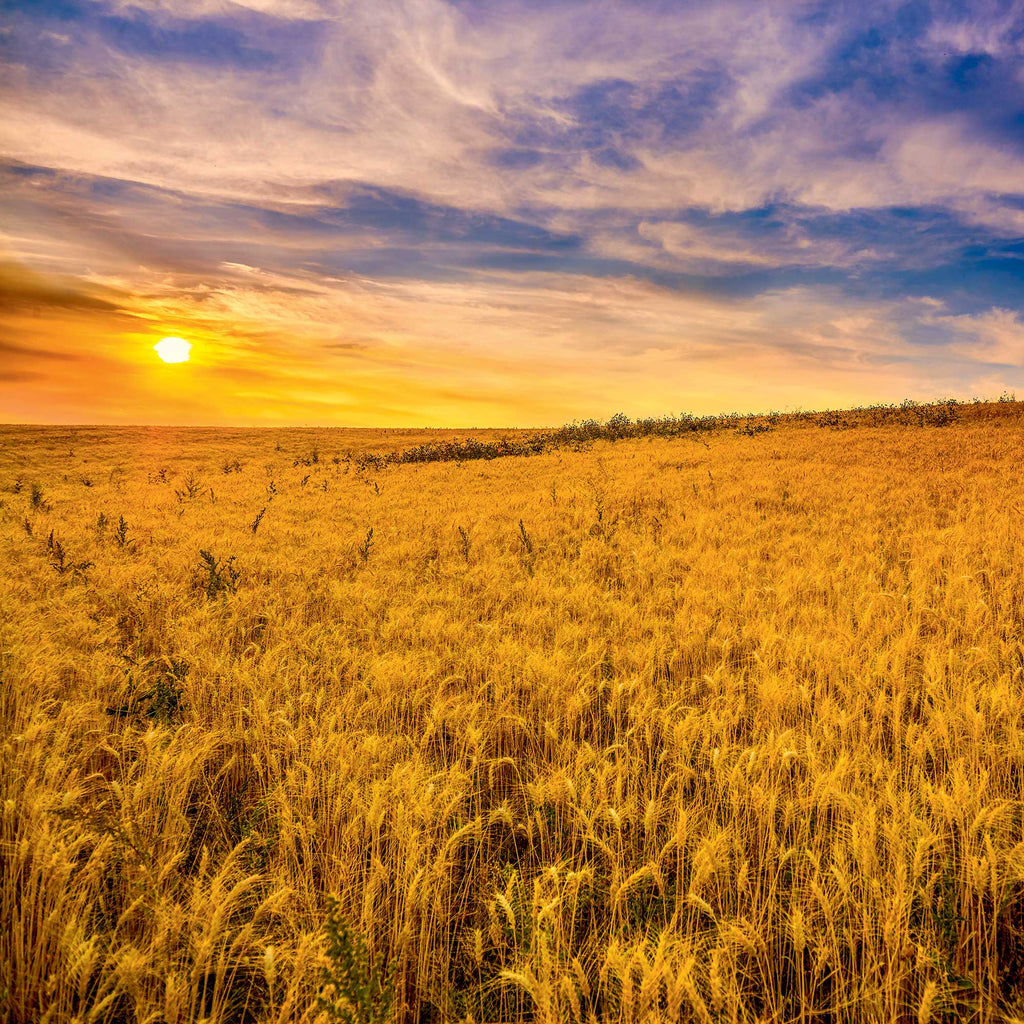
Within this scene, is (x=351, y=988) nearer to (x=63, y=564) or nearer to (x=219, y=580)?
(x=219, y=580)

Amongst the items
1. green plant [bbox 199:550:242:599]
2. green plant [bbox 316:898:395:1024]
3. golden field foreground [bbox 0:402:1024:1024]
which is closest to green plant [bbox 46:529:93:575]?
golden field foreground [bbox 0:402:1024:1024]

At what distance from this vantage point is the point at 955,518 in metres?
9.02

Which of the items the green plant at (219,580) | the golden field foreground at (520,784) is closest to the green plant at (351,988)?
the golden field foreground at (520,784)

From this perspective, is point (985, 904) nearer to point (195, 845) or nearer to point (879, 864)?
point (879, 864)

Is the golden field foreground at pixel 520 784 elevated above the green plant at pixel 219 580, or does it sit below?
below

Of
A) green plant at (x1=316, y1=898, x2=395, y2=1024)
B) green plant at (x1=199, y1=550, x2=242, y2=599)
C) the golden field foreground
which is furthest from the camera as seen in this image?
green plant at (x1=199, y1=550, x2=242, y2=599)

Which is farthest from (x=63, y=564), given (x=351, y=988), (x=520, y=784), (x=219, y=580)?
(x=351, y=988)

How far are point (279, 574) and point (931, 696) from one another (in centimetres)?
692

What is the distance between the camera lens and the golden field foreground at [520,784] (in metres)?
1.89

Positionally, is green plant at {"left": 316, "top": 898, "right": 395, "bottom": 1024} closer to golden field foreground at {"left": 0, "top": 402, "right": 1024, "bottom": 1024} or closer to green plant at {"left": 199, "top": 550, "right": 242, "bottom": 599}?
golden field foreground at {"left": 0, "top": 402, "right": 1024, "bottom": 1024}

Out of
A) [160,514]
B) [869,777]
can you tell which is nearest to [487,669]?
[869,777]

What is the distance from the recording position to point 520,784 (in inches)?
114

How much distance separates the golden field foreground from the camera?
189cm

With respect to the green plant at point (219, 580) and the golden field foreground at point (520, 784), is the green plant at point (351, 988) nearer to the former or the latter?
the golden field foreground at point (520, 784)
